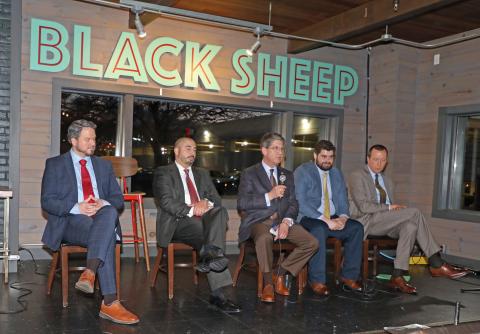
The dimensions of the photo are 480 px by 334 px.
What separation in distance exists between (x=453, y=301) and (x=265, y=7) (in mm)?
3249

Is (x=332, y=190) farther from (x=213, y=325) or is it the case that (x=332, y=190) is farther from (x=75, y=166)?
(x=75, y=166)

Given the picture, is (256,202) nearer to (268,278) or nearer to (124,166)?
(268,278)

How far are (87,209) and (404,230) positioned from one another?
2.73 metres

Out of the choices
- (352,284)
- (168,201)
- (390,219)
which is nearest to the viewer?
(168,201)

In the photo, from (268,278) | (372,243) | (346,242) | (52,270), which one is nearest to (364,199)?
(372,243)

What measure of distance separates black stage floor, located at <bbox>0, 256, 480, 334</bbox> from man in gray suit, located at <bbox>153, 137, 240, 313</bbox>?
0.27m

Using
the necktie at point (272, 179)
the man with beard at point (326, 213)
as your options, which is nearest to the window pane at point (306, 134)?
the man with beard at point (326, 213)

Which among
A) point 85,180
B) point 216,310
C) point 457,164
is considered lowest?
point 216,310

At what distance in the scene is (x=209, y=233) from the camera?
362 cm

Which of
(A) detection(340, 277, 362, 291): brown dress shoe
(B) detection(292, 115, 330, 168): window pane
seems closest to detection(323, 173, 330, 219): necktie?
(A) detection(340, 277, 362, 291): brown dress shoe

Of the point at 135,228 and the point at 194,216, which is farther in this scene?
the point at 135,228

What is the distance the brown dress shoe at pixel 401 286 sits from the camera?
14.0 feet

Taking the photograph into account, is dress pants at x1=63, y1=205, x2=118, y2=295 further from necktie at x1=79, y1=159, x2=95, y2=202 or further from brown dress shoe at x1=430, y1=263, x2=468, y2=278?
brown dress shoe at x1=430, y1=263, x2=468, y2=278

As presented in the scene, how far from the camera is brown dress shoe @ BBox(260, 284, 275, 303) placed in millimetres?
3752
